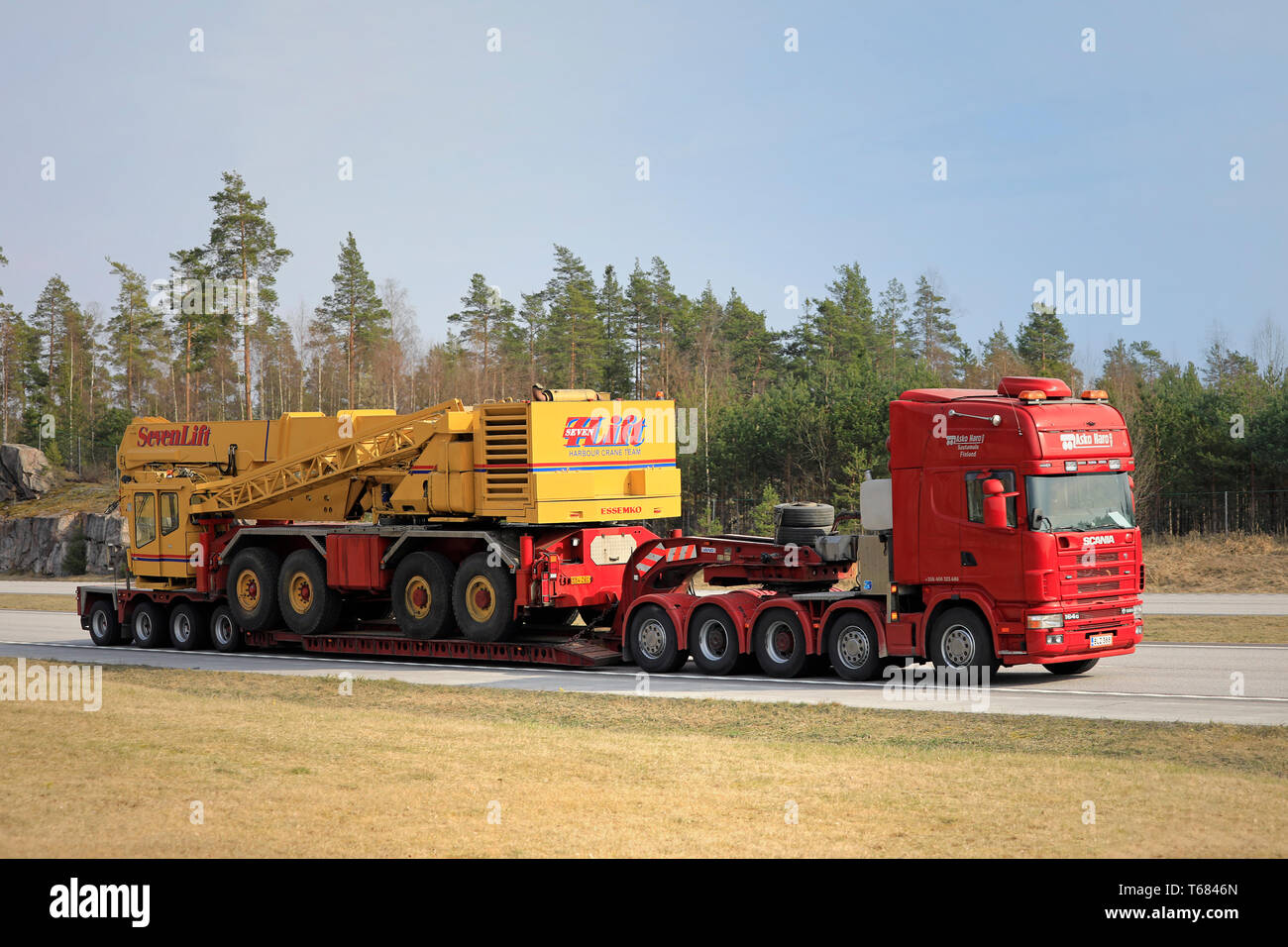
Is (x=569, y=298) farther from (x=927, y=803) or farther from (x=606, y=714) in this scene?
Answer: (x=927, y=803)

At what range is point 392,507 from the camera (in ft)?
71.0

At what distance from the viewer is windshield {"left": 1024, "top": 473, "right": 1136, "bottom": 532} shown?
1573 cm

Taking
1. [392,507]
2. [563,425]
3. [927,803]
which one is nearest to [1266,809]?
[927,803]

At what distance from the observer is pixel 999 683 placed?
1695 cm

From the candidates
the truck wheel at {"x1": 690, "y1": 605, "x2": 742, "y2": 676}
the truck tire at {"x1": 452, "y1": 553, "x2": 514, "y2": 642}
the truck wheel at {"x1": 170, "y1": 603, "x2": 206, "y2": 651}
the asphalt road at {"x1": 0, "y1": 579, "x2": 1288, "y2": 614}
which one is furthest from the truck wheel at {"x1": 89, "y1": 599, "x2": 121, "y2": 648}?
the asphalt road at {"x1": 0, "y1": 579, "x2": 1288, "y2": 614}

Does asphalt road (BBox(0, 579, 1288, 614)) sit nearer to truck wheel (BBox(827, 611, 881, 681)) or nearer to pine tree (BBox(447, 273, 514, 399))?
truck wheel (BBox(827, 611, 881, 681))

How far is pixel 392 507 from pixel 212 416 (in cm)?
7068

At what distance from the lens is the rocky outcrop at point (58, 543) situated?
5828 cm

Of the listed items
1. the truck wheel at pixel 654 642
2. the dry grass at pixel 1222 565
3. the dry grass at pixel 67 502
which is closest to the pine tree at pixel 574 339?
the dry grass at pixel 67 502

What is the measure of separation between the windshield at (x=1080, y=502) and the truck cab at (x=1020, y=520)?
16 millimetres

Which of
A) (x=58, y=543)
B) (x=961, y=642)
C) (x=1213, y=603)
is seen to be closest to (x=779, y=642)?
(x=961, y=642)

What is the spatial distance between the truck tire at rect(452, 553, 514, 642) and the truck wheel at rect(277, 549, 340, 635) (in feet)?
9.10

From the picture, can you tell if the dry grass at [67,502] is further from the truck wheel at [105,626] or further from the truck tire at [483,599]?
the truck tire at [483,599]

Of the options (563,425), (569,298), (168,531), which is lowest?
(168,531)
